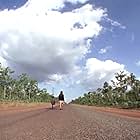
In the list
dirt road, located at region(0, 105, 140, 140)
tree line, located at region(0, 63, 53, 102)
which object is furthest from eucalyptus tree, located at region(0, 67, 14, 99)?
dirt road, located at region(0, 105, 140, 140)

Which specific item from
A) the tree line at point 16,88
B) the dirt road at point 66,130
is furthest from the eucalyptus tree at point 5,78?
the dirt road at point 66,130

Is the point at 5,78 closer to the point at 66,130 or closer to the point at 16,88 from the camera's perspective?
the point at 16,88

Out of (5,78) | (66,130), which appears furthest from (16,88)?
(66,130)

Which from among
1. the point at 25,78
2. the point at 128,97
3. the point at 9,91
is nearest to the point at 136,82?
the point at 128,97

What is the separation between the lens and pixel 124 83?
298 ft

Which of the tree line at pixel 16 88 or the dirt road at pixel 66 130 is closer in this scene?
the dirt road at pixel 66 130

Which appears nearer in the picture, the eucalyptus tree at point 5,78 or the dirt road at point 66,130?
the dirt road at point 66,130

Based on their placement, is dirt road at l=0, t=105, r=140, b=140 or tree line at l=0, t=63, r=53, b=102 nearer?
dirt road at l=0, t=105, r=140, b=140

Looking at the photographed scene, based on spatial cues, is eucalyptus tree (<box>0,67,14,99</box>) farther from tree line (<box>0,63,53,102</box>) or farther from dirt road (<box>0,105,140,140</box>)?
dirt road (<box>0,105,140,140</box>)

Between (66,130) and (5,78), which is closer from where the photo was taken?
(66,130)

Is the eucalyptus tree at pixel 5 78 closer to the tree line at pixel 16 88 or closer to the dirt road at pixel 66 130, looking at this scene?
the tree line at pixel 16 88

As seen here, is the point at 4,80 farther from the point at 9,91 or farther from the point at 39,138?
the point at 39,138

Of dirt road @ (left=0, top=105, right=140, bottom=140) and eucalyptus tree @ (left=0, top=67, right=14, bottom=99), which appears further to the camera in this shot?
eucalyptus tree @ (left=0, top=67, right=14, bottom=99)

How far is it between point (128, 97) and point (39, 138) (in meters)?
72.9
